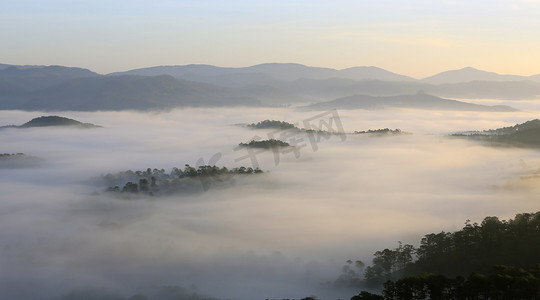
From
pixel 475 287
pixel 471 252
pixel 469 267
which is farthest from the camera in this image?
pixel 471 252

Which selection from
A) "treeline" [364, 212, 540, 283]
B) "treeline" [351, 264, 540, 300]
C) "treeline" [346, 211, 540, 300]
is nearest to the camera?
"treeline" [351, 264, 540, 300]

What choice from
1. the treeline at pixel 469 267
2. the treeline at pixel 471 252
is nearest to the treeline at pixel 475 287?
the treeline at pixel 469 267

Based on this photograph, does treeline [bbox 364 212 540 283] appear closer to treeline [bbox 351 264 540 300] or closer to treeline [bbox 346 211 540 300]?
treeline [bbox 346 211 540 300]

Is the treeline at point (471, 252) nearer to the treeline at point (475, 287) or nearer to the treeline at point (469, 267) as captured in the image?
the treeline at point (469, 267)

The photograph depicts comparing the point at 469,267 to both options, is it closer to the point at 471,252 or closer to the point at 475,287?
the point at 471,252

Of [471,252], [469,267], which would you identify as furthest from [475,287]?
[471,252]

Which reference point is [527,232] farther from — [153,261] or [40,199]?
[40,199]

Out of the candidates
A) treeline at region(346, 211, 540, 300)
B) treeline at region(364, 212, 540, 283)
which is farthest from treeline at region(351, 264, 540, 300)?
treeline at region(364, 212, 540, 283)

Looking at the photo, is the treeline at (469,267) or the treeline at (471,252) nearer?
the treeline at (469,267)

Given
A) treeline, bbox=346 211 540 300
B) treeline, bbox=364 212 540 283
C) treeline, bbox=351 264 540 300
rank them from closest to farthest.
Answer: treeline, bbox=351 264 540 300
treeline, bbox=346 211 540 300
treeline, bbox=364 212 540 283

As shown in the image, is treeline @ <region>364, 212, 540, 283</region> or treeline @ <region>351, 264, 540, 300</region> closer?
treeline @ <region>351, 264, 540, 300</region>

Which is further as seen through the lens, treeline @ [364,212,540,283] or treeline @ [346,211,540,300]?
treeline @ [364,212,540,283]
